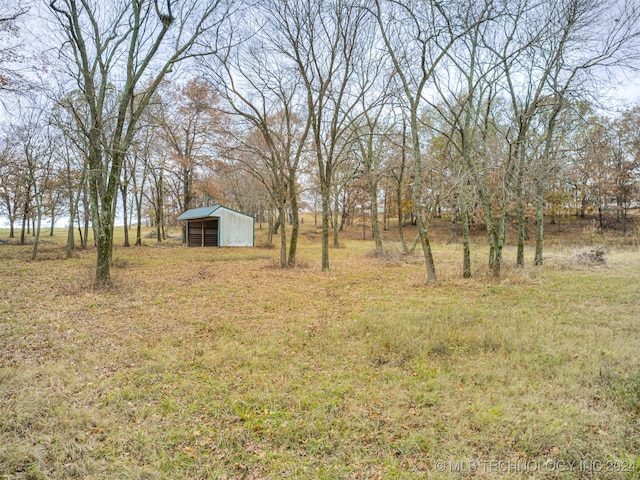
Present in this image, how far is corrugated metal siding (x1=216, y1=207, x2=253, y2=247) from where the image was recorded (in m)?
23.0

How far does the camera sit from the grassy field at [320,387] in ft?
8.74

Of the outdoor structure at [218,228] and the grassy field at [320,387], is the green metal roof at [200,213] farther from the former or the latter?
the grassy field at [320,387]

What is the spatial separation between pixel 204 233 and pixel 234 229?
2.45 m

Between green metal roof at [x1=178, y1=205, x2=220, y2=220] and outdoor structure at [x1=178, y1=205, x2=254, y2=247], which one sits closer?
green metal roof at [x1=178, y1=205, x2=220, y2=220]

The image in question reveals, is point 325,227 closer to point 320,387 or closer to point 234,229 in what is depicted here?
point 320,387

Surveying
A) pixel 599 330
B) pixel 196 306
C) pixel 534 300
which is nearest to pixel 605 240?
pixel 534 300

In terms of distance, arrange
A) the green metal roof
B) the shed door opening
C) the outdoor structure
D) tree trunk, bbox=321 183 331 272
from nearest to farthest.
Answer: tree trunk, bbox=321 183 331 272
the green metal roof
the outdoor structure
the shed door opening

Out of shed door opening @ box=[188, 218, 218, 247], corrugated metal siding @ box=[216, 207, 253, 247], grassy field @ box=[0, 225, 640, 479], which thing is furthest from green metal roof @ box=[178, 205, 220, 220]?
grassy field @ box=[0, 225, 640, 479]

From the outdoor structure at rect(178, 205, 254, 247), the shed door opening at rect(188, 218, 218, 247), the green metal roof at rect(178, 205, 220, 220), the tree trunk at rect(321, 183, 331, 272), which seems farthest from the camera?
the shed door opening at rect(188, 218, 218, 247)

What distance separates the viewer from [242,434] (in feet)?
9.84

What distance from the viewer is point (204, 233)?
79.0ft

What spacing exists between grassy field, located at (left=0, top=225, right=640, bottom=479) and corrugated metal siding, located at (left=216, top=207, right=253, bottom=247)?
1524 centimetres

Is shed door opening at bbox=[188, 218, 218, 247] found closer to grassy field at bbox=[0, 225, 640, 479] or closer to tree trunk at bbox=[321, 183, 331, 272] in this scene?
tree trunk at bbox=[321, 183, 331, 272]

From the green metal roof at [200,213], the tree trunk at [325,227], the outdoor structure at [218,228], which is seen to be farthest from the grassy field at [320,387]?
the outdoor structure at [218,228]
